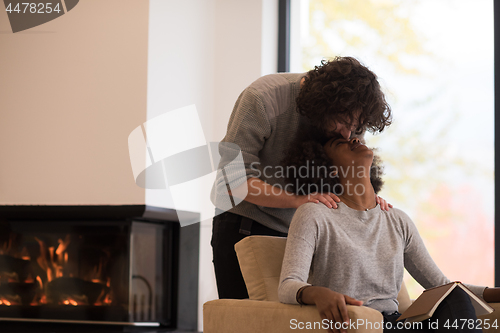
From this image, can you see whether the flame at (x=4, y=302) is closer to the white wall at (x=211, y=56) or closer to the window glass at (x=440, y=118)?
the white wall at (x=211, y=56)

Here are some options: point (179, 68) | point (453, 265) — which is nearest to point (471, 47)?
point (453, 265)

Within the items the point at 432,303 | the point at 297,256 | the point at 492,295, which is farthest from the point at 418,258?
the point at 297,256

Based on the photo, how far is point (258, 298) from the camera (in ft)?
4.77

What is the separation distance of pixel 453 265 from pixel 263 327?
2111mm

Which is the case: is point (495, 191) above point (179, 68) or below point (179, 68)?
below

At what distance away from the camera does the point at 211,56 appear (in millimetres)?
3371

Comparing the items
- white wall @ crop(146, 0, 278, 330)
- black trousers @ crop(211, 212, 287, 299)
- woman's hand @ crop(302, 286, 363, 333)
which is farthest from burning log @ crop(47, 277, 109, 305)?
woman's hand @ crop(302, 286, 363, 333)

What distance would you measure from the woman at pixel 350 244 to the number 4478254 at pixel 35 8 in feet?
6.97

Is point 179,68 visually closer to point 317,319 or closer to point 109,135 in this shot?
point 109,135

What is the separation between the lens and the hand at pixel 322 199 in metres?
1.45

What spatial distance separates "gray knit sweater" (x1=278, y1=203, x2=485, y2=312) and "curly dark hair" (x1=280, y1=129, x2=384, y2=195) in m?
0.11

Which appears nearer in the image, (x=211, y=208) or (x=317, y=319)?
(x=317, y=319)

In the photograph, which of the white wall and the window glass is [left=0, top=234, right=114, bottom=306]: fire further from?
the window glass

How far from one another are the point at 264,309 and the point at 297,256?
0.55 feet
